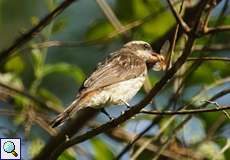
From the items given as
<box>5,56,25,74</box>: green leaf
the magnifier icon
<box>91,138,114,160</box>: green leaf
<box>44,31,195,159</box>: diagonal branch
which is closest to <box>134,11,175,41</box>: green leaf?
<box>5,56,25,74</box>: green leaf

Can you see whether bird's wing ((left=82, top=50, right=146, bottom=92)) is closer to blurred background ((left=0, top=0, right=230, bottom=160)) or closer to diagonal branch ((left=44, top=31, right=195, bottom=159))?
blurred background ((left=0, top=0, right=230, bottom=160))

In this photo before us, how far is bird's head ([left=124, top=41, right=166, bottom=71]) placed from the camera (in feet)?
14.7

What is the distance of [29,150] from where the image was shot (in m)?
4.61

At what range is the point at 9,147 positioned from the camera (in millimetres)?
4320

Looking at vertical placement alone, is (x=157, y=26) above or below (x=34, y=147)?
above

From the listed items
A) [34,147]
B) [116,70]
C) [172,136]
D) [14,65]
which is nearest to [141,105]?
[172,136]

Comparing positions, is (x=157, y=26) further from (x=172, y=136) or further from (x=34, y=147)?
(x=34, y=147)

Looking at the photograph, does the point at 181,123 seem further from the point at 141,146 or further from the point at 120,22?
the point at 120,22

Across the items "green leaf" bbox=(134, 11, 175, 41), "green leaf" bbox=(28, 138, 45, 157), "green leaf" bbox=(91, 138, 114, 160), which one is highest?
"green leaf" bbox=(134, 11, 175, 41)

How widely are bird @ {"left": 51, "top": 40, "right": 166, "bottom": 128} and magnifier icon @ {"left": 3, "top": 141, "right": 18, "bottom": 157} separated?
16.2 inches

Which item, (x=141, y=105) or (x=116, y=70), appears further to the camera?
(x=116, y=70)

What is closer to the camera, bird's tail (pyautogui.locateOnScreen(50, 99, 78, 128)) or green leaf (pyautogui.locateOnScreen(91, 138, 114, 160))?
bird's tail (pyautogui.locateOnScreen(50, 99, 78, 128))

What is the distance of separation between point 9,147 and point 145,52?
1.40 meters

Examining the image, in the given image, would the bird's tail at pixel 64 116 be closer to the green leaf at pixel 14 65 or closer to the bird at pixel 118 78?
the bird at pixel 118 78
